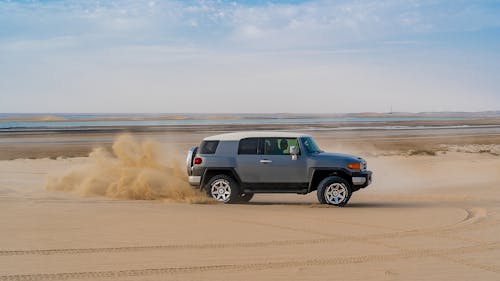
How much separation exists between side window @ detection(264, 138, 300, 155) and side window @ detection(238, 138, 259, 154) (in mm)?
237

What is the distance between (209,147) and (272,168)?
63.0 inches

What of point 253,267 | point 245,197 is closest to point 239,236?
point 253,267

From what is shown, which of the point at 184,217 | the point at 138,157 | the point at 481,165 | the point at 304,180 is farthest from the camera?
the point at 481,165

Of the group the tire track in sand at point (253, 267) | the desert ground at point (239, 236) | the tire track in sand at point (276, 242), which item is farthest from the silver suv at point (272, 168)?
the tire track in sand at point (253, 267)

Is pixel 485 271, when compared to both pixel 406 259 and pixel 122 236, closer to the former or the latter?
pixel 406 259

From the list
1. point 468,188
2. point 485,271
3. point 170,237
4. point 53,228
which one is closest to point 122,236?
point 170,237

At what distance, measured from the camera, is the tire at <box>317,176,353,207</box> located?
14305 mm

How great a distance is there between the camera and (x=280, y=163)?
47.8 ft

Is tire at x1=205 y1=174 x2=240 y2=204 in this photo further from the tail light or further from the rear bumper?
the tail light

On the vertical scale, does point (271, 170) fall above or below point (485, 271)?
above

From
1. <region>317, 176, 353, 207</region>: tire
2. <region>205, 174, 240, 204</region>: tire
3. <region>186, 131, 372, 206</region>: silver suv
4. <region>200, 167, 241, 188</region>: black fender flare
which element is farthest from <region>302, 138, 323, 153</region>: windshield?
<region>205, 174, 240, 204</region>: tire

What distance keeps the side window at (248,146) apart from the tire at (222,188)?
2.35ft

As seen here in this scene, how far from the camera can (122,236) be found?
9.92 meters

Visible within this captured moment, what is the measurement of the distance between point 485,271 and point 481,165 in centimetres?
1895
